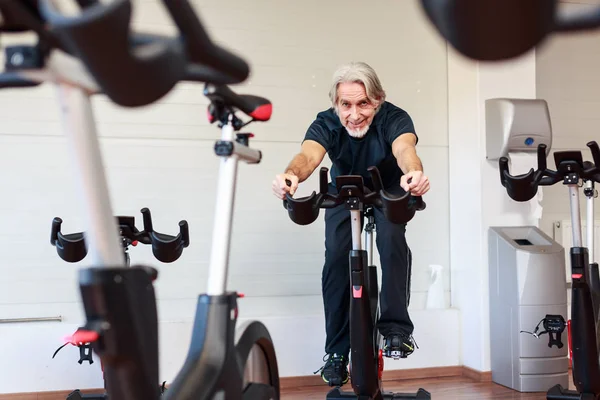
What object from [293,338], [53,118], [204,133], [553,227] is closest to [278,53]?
[204,133]

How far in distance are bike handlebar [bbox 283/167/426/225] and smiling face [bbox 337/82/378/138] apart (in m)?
0.54

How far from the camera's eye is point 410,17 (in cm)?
472

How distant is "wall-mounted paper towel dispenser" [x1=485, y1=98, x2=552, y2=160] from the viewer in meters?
4.12

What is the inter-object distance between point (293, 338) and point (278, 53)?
1.86m

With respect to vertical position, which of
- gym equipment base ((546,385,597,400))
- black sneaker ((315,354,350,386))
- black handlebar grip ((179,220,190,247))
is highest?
black handlebar grip ((179,220,190,247))

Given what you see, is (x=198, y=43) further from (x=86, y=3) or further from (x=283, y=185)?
(x=283, y=185)

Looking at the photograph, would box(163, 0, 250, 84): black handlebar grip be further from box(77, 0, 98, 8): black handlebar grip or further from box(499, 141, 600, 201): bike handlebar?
box(499, 141, 600, 201): bike handlebar

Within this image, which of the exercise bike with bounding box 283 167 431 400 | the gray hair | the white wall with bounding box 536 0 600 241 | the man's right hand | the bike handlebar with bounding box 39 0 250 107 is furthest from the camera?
the white wall with bounding box 536 0 600 241

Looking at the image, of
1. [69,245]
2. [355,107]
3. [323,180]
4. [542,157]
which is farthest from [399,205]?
[69,245]

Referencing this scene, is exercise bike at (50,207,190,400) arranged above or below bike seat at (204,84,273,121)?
below

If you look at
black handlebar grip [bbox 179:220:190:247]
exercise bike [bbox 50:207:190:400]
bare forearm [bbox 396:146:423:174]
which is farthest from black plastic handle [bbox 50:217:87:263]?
bare forearm [bbox 396:146:423:174]

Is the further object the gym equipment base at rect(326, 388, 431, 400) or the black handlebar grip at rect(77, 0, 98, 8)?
the gym equipment base at rect(326, 388, 431, 400)

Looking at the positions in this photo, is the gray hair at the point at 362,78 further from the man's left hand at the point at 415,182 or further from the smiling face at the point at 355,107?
the man's left hand at the point at 415,182

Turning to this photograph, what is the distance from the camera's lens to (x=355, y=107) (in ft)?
10.6
